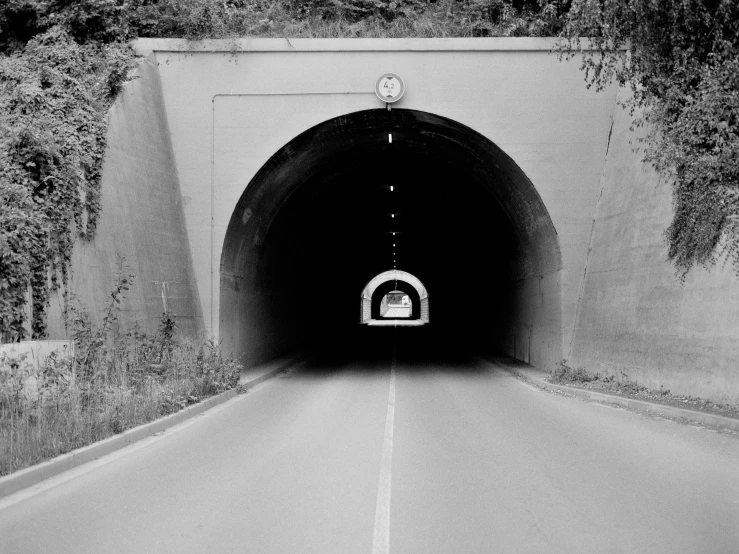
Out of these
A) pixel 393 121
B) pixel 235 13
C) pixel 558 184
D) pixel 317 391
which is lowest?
pixel 317 391

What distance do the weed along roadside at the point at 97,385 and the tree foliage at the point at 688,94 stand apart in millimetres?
8196

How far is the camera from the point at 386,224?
32.8 m

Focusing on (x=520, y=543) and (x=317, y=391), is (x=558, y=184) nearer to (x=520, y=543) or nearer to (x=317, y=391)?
(x=317, y=391)

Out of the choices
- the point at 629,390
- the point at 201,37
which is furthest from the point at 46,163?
the point at 629,390

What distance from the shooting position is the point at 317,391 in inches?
539

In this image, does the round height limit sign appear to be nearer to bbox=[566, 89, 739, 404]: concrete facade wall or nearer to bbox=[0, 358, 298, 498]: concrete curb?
bbox=[566, 89, 739, 404]: concrete facade wall

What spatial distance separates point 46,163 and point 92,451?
6.39 metres

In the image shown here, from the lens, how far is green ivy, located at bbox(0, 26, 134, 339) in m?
10.4

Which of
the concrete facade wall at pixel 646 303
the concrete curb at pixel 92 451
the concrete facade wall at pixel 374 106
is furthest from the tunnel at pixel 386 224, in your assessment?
the concrete curb at pixel 92 451

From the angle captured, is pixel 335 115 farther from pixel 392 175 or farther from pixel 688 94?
pixel 688 94

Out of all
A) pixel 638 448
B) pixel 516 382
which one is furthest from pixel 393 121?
pixel 638 448

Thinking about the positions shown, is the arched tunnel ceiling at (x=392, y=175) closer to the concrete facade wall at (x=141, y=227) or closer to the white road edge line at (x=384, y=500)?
the concrete facade wall at (x=141, y=227)

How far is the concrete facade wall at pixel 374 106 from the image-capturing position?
15.4 metres

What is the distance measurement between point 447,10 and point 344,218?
11.6 metres
